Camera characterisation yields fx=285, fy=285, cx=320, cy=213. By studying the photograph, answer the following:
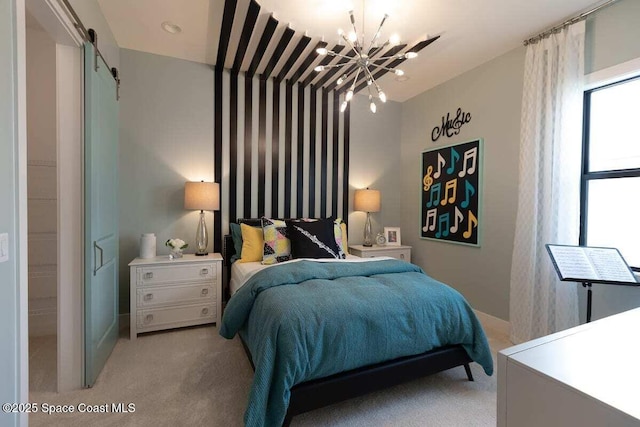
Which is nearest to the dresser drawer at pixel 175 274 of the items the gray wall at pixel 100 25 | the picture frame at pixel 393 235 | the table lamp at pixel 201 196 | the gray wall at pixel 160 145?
the gray wall at pixel 160 145

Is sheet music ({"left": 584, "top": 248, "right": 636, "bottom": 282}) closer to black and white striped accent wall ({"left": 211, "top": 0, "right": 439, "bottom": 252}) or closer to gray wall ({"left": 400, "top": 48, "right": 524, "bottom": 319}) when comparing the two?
gray wall ({"left": 400, "top": 48, "right": 524, "bottom": 319})

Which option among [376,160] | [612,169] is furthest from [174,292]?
[612,169]

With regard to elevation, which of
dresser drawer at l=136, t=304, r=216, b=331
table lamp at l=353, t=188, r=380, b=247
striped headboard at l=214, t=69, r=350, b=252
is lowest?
dresser drawer at l=136, t=304, r=216, b=331

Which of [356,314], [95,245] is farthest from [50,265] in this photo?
[356,314]

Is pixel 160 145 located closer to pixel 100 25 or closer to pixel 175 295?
pixel 100 25

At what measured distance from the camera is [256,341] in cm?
166

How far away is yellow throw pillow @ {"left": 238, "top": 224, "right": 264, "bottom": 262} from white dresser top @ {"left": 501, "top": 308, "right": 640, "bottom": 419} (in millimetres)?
2426

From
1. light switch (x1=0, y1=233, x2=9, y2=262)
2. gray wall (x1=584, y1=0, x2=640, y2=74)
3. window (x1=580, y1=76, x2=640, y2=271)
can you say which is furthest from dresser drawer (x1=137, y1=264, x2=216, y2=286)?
→ gray wall (x1=584, y1=0, x2=640, y2=74)

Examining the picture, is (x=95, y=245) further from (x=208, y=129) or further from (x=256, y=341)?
(x=208, y=129)

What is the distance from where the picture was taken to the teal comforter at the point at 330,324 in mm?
1446

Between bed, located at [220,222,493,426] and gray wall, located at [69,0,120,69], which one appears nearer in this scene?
bed, located at [220,222,493,426]

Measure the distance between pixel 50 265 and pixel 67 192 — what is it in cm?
137

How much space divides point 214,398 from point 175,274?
4.20 feet

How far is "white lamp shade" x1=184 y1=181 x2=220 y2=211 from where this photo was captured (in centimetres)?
287
